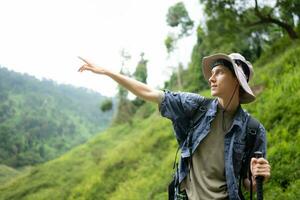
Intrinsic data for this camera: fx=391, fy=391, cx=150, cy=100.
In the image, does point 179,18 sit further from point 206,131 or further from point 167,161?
point 206,131

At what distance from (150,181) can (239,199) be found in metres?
9.26

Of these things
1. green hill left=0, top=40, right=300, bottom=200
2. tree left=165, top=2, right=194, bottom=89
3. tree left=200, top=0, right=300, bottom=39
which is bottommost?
green hill left=0, top=40, right=300, bottom=200

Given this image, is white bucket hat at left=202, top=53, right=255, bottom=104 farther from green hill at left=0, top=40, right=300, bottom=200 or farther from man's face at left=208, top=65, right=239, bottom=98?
green hill at left=0, top=40, right=300, bottom=200

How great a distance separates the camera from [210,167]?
2346 mm

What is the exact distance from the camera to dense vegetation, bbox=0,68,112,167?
64312 millimetres

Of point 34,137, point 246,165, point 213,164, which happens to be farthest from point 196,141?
point 34,137

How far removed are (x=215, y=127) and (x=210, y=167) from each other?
25cm

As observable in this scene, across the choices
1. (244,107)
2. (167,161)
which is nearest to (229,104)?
(244,107)

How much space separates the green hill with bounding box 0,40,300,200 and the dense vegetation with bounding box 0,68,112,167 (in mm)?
40157

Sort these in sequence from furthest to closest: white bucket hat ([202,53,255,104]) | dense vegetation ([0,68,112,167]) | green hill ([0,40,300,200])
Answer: dense vegetation ([0,68,112,167]), green hill ([0,40,300,200]), white bucket hat ([202,53,255,104])

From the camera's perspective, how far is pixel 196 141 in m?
2.40

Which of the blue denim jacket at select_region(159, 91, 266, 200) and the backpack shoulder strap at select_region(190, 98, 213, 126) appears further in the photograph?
the backpack shoulder strap at select_region(190, 98, 213, 126)

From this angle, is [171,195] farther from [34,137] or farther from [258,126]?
[34,137]

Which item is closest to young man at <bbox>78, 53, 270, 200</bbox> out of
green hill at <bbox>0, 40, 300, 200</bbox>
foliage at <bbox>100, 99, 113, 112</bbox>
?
green hill at <bbox>0, 40, 300, 200</bbox>
